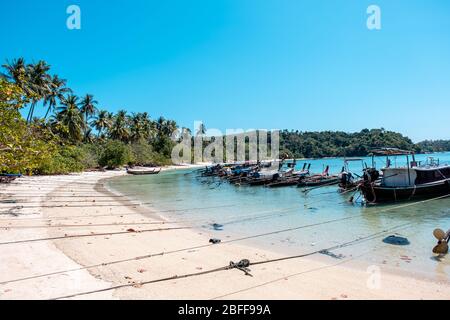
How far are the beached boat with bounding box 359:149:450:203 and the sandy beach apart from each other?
13.3 meters

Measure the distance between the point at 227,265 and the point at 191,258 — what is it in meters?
1.14

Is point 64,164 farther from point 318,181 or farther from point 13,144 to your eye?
point 318,181

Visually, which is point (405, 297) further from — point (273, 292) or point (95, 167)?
point (95, 167)

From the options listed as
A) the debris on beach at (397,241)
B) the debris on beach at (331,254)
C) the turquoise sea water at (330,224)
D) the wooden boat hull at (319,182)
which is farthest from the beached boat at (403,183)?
the debris on beach at (331,254)

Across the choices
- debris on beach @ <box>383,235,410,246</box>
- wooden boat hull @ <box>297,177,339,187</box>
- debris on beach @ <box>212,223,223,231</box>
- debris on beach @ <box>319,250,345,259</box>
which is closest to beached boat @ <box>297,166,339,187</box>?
wooden boat hull @ <box>297,177,339,187</box>

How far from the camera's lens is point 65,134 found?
55.2 m

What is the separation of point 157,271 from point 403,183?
2025 centimetres

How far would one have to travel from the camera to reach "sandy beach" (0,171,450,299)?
18.1 feet

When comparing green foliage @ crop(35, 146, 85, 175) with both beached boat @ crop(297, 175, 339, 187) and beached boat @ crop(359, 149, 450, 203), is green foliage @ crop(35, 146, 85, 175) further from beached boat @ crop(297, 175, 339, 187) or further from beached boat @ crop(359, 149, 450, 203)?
beached boat @ crop(359, 149, 450, 203)

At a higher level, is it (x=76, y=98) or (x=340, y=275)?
(x=76, y=98)

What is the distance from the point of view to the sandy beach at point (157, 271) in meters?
5.53

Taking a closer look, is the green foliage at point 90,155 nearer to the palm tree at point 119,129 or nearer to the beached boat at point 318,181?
the palm tree at point 119,129

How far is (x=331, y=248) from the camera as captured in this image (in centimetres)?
996
